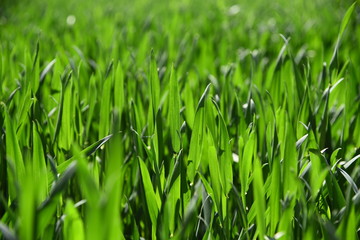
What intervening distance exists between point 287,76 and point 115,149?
2.89 feet

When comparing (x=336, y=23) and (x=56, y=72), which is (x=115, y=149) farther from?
(x=336, y=23)

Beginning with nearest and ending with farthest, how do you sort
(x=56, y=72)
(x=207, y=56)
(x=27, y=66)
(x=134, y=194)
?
(x=134, y=194) → (x=27, y=66) → (x=56, y=72) → (x=207, y=56)

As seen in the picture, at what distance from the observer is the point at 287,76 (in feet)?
4.08

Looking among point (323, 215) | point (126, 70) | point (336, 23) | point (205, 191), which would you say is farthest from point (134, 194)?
point (336, 23)

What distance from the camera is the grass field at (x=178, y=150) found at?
58 cm

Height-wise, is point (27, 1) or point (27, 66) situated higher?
point (27, 66)

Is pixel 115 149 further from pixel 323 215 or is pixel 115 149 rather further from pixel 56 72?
pixel 56 72

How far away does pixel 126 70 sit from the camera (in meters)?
1.54

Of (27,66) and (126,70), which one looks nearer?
(27,66)

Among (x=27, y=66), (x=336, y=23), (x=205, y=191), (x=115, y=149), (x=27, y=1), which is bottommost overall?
(x=336, y=23)

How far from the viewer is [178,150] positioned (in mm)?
887

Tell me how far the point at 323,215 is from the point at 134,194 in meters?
0.36

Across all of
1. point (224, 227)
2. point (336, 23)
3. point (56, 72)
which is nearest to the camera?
point (224, 227)

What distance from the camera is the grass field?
1.90 ft
